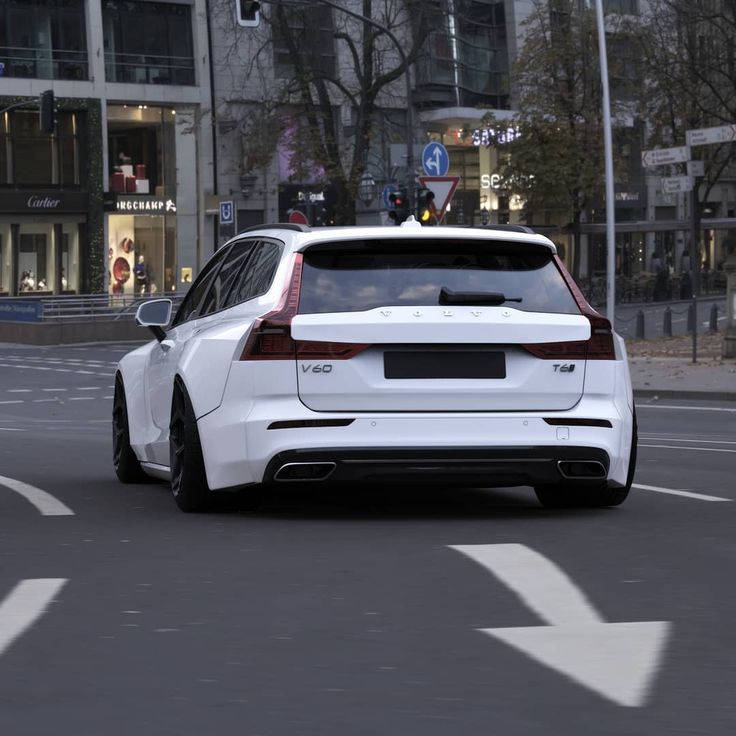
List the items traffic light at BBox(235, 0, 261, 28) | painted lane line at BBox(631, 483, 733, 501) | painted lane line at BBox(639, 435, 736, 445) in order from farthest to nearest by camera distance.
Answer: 1. traffic light at BBox(235, 0, 261, 28)
2. painted lane line at BBox(639, 435, 736, 445)
3. painted lane line at BBox(631, 483, 733, 501)

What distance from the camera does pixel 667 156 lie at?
→ 96.3 feet

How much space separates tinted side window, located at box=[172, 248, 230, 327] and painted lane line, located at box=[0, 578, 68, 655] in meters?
3.68

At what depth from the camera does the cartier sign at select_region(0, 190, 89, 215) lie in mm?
60531

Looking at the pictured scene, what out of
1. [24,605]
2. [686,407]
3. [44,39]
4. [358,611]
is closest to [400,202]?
[686,407]

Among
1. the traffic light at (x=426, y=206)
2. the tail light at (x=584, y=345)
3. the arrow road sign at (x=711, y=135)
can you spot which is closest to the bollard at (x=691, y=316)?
the arrow road sign at (x=711, y=135)

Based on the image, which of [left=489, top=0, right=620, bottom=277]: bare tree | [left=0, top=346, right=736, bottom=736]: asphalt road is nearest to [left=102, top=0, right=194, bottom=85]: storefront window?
[left=489, top=0, right=620, bottom=277]: bare tree

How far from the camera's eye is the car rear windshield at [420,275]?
8531mm

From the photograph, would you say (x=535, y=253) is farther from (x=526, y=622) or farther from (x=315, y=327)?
(x=526, y=622)

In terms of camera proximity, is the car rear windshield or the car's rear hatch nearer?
the car's rear hatch

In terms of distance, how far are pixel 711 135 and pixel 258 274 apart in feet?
66.8

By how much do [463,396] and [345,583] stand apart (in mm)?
2005

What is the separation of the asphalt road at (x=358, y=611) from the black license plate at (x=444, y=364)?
2.28ft

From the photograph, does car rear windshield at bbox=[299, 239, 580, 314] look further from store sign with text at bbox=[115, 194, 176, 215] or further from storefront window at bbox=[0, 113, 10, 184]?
store sign with text at bbox=[115, 194, 176, 215]

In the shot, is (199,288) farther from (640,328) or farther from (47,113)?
(47,113)
